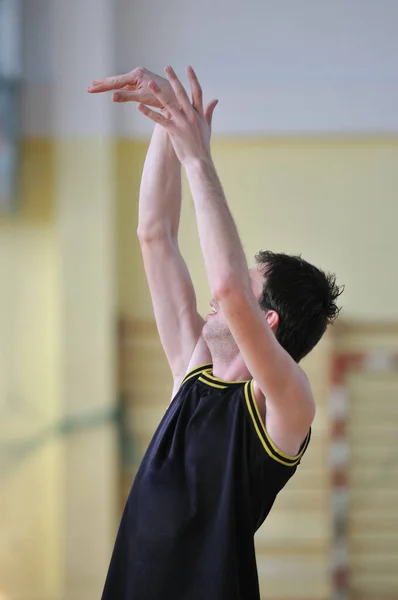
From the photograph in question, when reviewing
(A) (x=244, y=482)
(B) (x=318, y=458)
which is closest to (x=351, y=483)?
(B) (x=318, y=458)

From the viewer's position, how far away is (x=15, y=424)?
4660 mm

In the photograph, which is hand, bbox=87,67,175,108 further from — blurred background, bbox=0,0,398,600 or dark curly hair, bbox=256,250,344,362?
blurred background, bbox=0,0,398,600

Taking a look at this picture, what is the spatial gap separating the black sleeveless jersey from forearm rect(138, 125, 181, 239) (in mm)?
386

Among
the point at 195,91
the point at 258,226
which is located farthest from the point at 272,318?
the point at 258,226

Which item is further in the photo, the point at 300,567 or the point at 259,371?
the point at 300,567

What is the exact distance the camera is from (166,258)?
1855 millimetres

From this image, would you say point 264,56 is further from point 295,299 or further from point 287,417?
point 287,417

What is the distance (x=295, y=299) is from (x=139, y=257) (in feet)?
10.3

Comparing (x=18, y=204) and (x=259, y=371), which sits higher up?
(x=18, y=204)

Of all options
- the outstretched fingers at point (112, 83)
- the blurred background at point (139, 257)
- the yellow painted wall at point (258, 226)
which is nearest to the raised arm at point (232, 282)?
the outstretched fingers at point (112, 83)

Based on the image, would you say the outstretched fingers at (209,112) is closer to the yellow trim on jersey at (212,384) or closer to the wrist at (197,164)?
the wrist at (197,164)

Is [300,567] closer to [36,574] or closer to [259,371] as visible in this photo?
[36,574]

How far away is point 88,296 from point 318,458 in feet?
4.78

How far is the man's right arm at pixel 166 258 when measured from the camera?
72.4 inches
